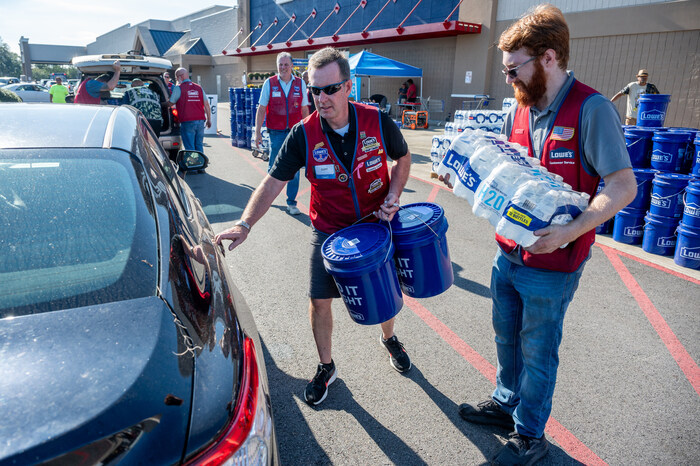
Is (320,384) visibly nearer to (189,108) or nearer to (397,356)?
(397,356)

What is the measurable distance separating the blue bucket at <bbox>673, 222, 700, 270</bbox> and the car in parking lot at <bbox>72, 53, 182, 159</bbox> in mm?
7728

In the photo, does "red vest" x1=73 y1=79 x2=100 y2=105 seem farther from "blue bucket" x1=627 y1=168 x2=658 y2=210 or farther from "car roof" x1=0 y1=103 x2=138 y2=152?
"blue bucket" x1=627 y1=168 x2=658 y2=210

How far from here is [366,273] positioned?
7.53ft

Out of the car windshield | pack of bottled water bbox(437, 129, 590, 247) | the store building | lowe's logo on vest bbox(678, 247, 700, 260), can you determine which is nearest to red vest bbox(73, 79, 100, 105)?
the car windshield

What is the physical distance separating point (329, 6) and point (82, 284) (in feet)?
94.1

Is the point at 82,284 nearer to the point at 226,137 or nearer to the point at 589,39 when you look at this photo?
the point at 226,137

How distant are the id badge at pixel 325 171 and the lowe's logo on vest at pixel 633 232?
481cm

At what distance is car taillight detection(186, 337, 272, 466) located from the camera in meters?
1.13

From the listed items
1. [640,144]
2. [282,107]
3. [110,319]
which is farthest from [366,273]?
[640,144]

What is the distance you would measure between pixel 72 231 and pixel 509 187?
5.60 ft

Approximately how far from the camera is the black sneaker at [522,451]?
2.33 meters

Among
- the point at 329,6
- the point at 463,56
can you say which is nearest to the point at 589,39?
the point at 463,56

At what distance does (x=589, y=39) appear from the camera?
15.7m

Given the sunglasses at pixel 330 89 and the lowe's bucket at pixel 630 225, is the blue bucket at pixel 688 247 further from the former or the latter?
the sunglasses at pixel 330 89
